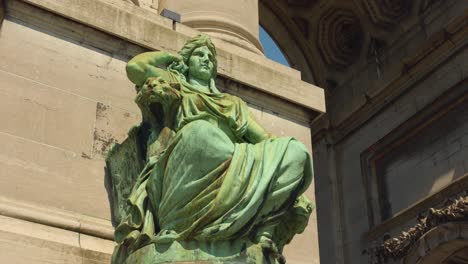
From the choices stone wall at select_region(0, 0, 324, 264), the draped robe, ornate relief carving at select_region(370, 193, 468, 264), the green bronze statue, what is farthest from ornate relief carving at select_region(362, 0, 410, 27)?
the draped robe

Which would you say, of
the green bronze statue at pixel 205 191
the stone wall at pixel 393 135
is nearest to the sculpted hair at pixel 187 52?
the green bronze statue at pixel 205 191

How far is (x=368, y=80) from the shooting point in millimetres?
17938

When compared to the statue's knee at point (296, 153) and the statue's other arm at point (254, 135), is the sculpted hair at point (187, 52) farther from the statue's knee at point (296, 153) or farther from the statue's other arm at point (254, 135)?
the statue's knee at point (296, 153)

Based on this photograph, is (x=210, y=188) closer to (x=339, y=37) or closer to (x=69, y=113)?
(x=69, y=113)

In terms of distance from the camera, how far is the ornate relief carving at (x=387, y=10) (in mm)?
18123

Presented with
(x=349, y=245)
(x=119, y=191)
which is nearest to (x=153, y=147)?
(x=119, y=191)

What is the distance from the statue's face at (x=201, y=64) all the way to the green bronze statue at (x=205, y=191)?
39 cm

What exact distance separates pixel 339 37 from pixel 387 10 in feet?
6.06

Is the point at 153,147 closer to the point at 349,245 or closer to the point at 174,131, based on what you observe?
the point at 174,131

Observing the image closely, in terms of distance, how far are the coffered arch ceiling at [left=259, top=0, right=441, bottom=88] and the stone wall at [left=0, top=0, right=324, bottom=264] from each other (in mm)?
10205

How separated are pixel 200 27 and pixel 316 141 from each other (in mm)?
9339

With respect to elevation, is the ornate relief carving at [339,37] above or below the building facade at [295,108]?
above

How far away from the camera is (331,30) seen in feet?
66.5

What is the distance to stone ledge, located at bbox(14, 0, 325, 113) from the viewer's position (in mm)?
7852
